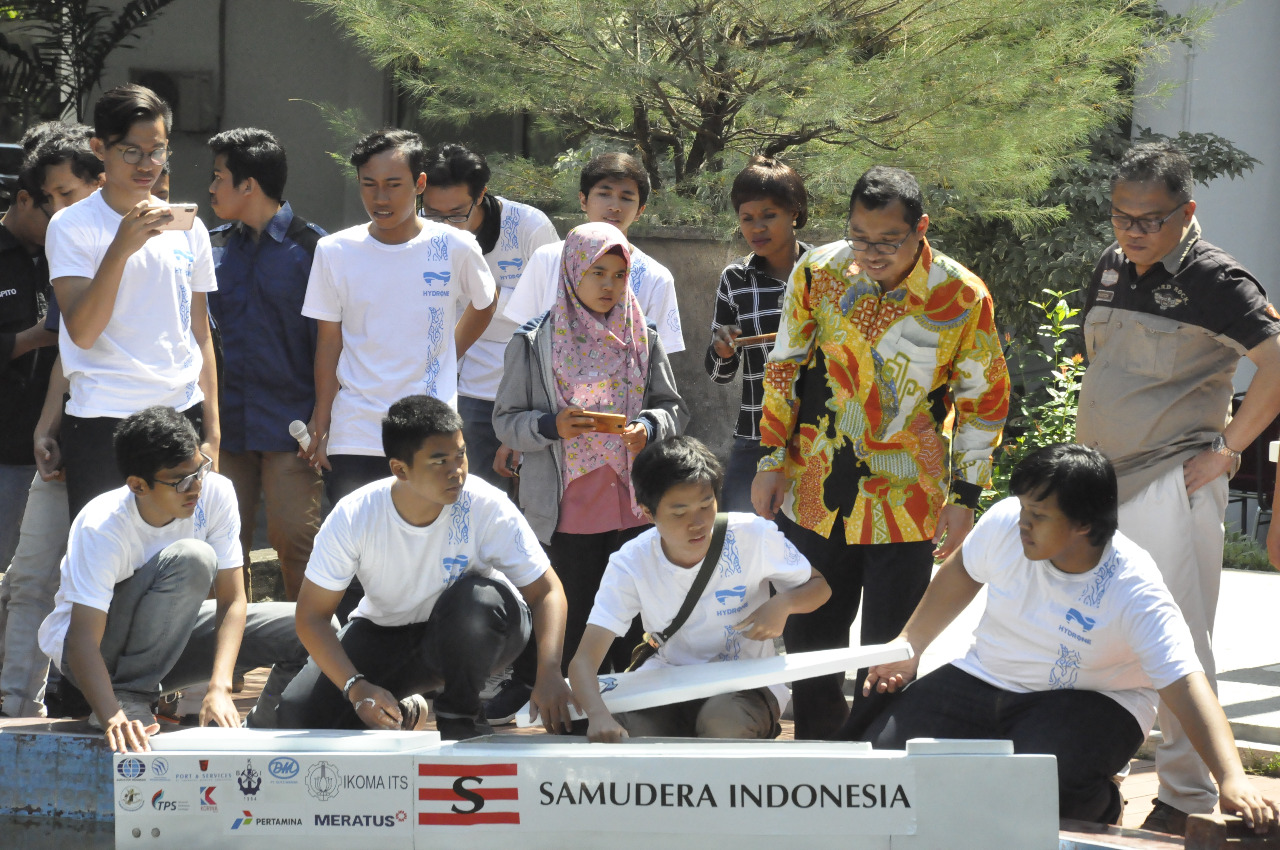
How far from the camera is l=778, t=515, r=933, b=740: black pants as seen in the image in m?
3.77

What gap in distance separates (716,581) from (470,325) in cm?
146

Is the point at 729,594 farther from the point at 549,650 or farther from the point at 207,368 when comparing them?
the point at 207,368

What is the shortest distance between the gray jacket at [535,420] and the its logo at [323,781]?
4.28 ft

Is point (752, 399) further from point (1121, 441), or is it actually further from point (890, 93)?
Answer: point (890, 93)

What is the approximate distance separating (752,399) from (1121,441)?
47.5 inches

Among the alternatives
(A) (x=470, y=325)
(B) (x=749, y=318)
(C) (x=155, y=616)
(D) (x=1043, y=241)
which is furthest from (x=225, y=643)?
(D) (x=1043, y=241)

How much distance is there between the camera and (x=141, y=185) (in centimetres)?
413

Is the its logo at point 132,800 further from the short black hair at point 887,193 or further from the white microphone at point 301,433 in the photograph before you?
the short black hair at point 887,193

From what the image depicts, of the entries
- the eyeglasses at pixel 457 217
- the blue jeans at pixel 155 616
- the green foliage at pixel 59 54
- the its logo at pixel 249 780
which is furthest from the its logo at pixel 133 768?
the green foliage at pixel 59 54

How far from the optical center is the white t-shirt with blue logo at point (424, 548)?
3672 millimetres

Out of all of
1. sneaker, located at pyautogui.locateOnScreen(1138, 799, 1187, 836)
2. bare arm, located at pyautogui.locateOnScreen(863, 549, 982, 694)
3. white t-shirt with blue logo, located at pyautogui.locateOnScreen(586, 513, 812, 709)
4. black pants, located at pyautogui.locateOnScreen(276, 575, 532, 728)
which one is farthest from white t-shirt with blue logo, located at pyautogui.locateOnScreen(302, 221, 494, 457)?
sneaker, located at pyautogui.locateOnScreen(1138, 799, 1187, 836)

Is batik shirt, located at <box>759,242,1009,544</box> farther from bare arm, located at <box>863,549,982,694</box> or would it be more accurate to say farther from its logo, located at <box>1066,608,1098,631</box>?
its logo, located at <box>1066,608,1098,631</box>

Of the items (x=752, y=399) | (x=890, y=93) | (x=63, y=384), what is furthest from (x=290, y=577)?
(x=890, y=93)

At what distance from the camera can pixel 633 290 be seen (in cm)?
467
